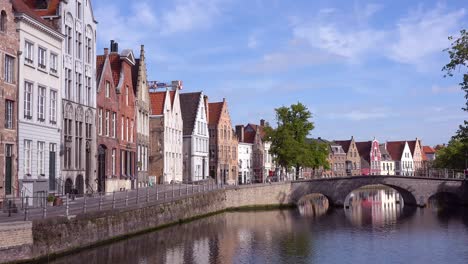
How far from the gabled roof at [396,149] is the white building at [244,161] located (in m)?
55.5

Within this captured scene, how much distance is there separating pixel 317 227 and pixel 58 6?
68.3 feet

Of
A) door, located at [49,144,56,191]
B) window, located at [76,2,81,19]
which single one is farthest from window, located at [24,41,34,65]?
window, located at [76,2,81,19]

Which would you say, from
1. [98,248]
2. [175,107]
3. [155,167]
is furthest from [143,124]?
[98,248]

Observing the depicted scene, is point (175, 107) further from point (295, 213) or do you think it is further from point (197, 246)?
point (197, 246)

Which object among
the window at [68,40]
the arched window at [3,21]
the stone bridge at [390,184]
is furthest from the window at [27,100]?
the stone bridge at [390,184]

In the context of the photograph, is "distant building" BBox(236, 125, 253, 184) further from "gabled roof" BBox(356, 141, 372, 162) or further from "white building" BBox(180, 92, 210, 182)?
"gabled roof" BBox(356, 141, 372, 162)

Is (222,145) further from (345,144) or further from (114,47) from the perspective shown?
(345,144)

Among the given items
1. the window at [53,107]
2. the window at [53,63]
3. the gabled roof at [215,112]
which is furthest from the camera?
Answer: the gabled roof at [215,112]

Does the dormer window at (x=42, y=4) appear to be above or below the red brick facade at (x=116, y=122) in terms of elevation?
above

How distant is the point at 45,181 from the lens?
3095cm

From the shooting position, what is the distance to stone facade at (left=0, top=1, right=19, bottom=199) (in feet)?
87.6

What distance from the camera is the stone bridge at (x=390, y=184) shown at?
5812 centimetres

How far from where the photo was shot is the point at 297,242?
1232 inches

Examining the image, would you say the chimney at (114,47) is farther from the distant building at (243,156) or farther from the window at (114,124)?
the distant building at (243,156)
